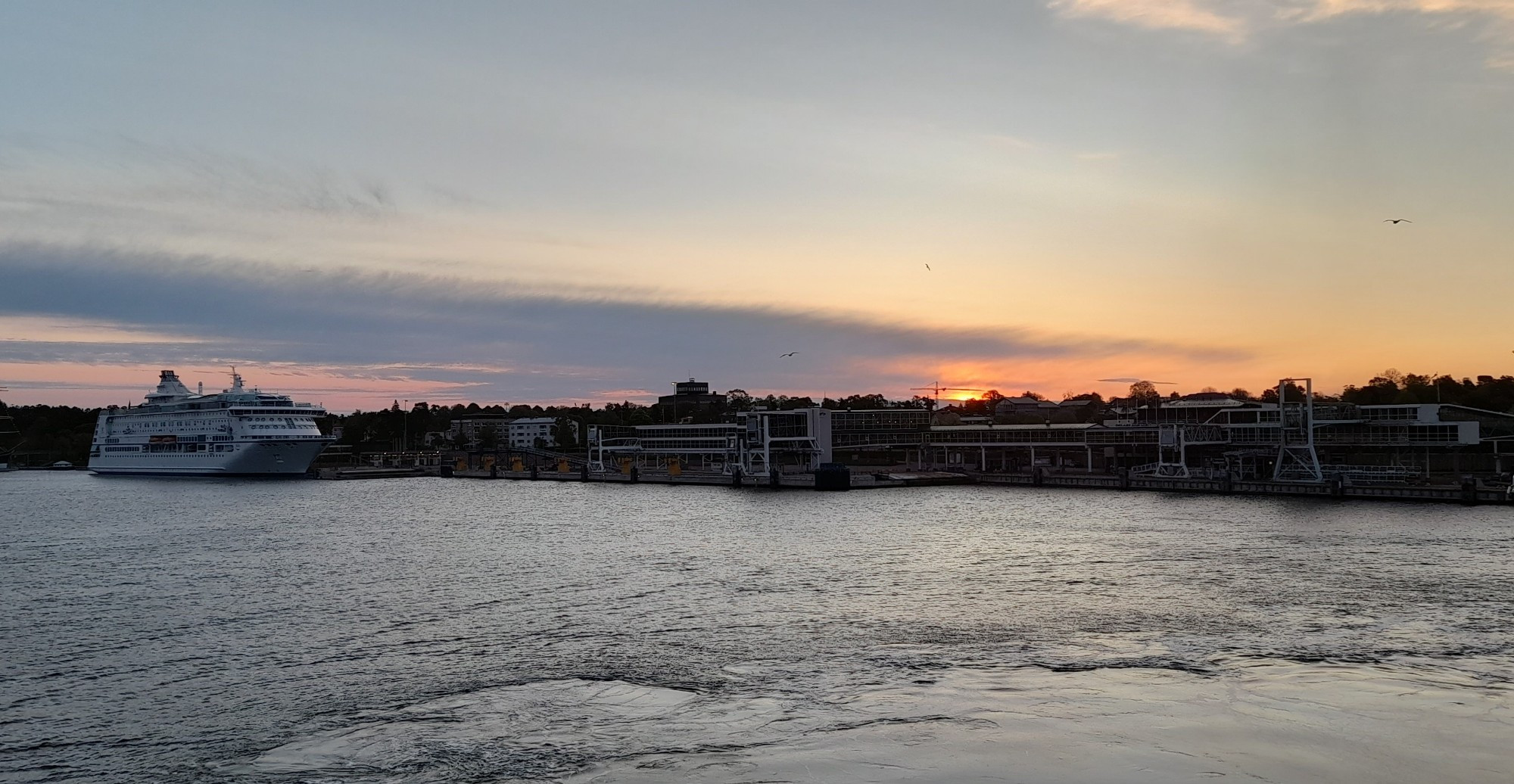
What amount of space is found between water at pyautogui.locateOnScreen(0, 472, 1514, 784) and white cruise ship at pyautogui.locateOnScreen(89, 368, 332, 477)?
270 ft

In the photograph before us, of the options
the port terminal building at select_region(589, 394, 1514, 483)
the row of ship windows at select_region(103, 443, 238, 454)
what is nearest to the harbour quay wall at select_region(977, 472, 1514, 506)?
the port terminal building at select_region(589, 394, 1514, 483)

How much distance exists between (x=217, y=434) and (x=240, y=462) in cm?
545

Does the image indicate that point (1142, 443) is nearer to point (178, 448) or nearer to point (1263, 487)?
point (1263, 487)

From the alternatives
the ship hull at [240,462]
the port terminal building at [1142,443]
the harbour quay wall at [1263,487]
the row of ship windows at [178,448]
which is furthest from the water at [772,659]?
the row of ship windows at [178,448]

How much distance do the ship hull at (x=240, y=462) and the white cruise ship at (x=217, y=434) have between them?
10 centimetres

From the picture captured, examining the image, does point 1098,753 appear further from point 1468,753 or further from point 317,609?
point 317,609

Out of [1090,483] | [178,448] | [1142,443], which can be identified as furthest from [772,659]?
[178,448]

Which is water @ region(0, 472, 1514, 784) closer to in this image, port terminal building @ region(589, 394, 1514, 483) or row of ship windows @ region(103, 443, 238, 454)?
port terminal building @ region(589, 394, 1514, 483)

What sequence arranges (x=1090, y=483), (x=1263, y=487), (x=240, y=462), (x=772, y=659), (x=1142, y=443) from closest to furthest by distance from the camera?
1. (x=772, y=659)
2. (x=1263, y=487)
3. (x=1090, y=483)
4. (x=1142, y=443)
5. (x=240, y=462)

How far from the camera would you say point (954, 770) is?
18.5 meters

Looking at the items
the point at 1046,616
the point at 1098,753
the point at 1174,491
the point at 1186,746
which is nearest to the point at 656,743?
the point at 1098,753

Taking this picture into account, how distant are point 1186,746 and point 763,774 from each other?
8.04m

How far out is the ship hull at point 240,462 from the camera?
454ft

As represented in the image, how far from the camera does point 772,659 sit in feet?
91.2
